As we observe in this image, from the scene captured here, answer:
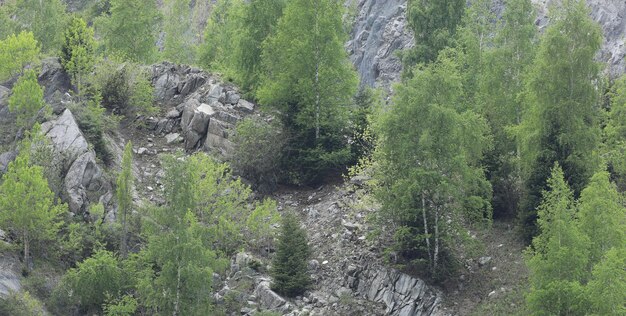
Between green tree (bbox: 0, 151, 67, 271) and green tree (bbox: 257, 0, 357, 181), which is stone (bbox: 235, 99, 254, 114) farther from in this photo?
green tree (bbox: 0, 151, 67, 271)

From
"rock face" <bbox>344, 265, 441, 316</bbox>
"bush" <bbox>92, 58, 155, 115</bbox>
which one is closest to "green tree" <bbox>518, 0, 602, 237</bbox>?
"rock face" <bbox>344, 265, 441, 316</bbox>

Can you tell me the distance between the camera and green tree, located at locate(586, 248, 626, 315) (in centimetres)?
2881

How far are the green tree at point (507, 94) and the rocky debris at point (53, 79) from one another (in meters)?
21.6

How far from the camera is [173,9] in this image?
7794 centimetres

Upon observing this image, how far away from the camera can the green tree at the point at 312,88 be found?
45531 mm

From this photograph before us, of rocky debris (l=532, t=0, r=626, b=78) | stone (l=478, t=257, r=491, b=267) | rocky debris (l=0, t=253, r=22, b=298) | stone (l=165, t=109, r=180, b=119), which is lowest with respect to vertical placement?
rocky debris (l=0, t=253, r=22, b=298)

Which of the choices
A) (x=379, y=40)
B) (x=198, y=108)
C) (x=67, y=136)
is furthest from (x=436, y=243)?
(x=379, y=40)

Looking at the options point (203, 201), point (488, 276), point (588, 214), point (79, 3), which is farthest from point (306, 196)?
point (79, 3)

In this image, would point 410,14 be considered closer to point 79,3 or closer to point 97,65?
point 97,65

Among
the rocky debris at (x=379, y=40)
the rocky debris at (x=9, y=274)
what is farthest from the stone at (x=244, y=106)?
the rocky debris at (x=379, y=40)

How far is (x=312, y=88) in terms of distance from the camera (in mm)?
45750

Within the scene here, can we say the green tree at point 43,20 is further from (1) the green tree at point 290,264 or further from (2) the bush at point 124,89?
(1) the green tree at point 290,264

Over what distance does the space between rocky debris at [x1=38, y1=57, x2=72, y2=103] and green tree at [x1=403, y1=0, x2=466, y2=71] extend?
720 inches

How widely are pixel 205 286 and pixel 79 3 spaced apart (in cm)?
7806
